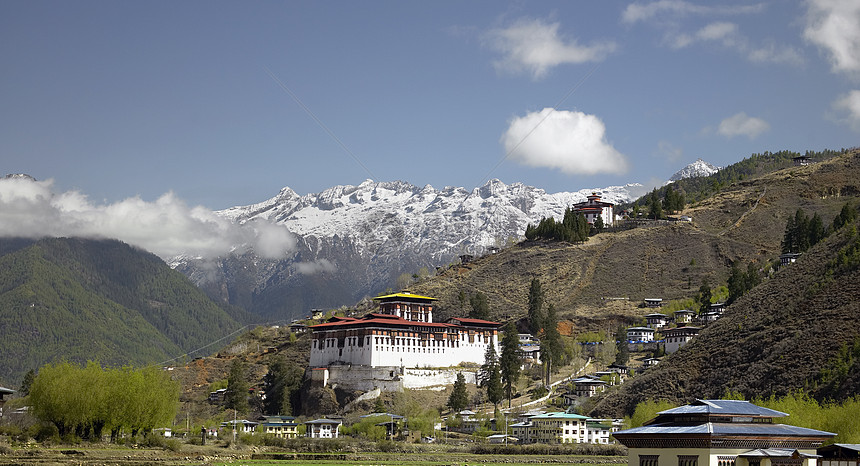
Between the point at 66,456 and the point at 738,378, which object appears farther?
the point at 738,378

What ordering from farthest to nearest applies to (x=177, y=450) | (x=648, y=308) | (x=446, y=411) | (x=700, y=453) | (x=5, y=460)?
1. (x=648, y=308)
2. (x=446, y=411)
3. (x=177, y=450)
4. (x=5, y=460)
5. (x=700, y=453)

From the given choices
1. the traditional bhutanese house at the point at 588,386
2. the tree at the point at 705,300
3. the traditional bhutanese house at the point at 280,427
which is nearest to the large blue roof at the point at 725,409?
the traditional bhutanese house at the point at 280,427

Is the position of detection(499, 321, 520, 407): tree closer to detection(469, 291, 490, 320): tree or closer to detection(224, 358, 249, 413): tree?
detection(469, 291, 490, 320): tree

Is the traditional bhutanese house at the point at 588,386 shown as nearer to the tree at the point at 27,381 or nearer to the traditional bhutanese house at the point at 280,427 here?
the traditional bhutanese house at the point at 280,427

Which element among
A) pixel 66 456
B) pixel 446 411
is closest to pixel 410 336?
pixel 446 411

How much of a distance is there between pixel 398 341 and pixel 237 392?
2531 centimetres

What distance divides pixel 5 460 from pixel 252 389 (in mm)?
86442

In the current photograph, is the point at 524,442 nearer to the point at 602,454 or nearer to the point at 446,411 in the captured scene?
the point at 602,454

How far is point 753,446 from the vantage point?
55.2 m

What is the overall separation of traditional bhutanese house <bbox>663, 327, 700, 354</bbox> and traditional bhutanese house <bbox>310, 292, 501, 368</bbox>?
2804 cm

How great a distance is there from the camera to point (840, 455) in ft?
188

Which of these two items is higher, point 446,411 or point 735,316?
point 735,316

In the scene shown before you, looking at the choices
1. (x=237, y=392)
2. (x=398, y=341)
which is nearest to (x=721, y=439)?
(x=237, y=392)

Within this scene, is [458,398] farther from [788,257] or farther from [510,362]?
→ [788,257]
